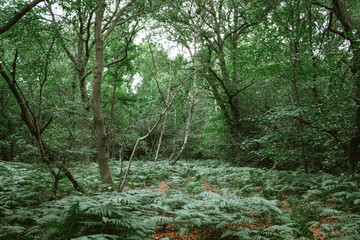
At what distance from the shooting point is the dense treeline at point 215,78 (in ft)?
16.7

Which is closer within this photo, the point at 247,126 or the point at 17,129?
the point at 247,126

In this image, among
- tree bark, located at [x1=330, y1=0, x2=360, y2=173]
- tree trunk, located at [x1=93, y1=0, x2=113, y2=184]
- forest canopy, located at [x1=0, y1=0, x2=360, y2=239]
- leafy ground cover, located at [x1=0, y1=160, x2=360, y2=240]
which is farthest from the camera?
tree trunk, located at [x1=93, y1=0, x2=113, y2=184]

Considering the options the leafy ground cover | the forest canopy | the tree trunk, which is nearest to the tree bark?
the forest canopy

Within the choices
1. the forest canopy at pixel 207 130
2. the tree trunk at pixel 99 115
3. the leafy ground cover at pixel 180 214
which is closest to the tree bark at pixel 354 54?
the forest canopy at pixel 207 130

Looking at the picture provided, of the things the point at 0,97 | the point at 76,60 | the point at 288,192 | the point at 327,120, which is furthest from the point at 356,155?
the point at 0,97

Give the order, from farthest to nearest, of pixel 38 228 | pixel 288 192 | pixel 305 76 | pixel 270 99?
1. pixel 270 99
2. pixel 305 76
3. pixel 288 192
4. pixel 38 228

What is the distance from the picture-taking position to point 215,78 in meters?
11.8

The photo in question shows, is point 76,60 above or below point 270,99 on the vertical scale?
above

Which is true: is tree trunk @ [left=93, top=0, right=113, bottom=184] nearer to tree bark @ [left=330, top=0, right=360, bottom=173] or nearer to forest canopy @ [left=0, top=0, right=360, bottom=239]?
forest canopy @ [left=0, top=0, right=360, bottom=239]

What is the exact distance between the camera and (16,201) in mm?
4191

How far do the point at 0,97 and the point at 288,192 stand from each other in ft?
39.5

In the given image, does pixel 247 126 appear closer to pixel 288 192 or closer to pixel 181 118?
pixel 288 192

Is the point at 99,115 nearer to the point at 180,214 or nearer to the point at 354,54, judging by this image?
the point at 180,214

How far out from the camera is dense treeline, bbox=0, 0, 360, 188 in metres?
5.09
